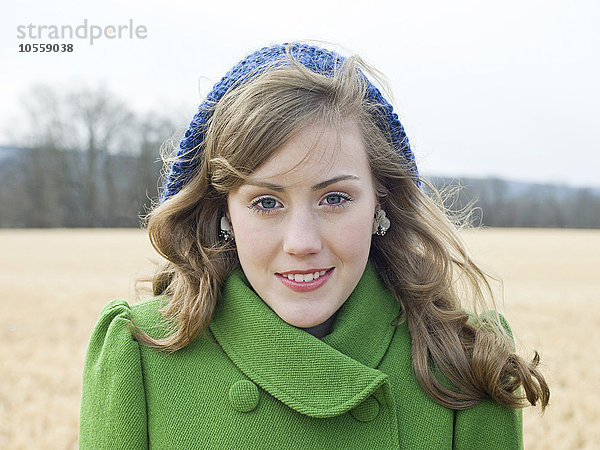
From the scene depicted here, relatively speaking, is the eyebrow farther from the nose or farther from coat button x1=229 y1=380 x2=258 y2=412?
coat button x1=229 y1=380 x2=258 y2=412

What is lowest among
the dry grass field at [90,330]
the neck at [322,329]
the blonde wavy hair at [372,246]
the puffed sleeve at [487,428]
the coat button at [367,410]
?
the dry grass field at [90,330]

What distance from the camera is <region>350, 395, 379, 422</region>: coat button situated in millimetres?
2326

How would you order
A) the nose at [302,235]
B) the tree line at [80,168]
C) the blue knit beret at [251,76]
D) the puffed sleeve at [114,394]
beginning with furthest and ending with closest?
the tree line at [80,168] → the blue knit beret at [251,76] → the puffed sleeve at [114,394] → the nose at [302,235]

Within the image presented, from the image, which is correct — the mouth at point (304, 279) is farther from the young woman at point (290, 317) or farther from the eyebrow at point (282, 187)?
the eyebrow at point (282, 187)

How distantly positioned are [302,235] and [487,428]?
3.33ft

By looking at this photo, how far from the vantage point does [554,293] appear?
14.9 m

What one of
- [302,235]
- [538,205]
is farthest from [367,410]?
[538,205]

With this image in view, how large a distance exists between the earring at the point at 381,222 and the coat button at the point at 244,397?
0.78 meters

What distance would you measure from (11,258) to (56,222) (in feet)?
58.8

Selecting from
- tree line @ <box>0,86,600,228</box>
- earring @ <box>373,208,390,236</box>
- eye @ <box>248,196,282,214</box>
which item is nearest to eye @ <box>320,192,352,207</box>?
eye @ <box>248,196,282,214</box>

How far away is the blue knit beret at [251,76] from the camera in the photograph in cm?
240

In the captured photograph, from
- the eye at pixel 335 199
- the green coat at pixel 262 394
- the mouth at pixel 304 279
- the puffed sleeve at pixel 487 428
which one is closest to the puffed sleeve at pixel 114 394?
the green coat at pixel 262 394

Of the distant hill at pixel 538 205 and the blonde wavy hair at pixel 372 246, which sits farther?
the distant hill at pixel 538 205

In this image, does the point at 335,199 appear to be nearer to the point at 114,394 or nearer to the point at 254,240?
the point at 254,240
